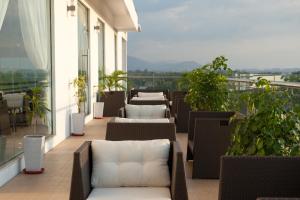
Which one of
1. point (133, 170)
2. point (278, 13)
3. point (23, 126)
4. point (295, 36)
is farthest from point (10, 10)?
point (278, 13)

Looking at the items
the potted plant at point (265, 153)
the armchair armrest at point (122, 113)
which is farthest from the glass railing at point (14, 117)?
the potted plant at point (265, 153)

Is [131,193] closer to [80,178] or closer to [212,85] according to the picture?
[80,178]

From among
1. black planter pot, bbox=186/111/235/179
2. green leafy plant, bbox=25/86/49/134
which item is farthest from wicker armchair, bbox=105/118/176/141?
green leafy plant, bbox=25/86/49/134

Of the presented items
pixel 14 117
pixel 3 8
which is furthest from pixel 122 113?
pixel 3 8

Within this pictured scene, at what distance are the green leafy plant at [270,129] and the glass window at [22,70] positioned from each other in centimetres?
323

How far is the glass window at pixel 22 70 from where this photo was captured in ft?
19.1

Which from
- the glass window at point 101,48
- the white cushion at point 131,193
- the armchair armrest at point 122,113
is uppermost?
the glass window at point 101,48

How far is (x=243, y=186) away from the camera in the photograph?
2.94 meters

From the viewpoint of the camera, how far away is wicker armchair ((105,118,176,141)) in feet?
16.0

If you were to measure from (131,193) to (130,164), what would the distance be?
11.9 inches

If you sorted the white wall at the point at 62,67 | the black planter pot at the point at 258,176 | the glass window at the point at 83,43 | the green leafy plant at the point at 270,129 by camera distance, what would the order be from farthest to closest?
the glass window at the point at 83,43 → the white wall at the point at 62,67 → the green leafy plant at the point at 270,129 → the black planter pot at the point at 258,176

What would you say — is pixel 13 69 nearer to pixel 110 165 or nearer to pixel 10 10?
pixel 10 10

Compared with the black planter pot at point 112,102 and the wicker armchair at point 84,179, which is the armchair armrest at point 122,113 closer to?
the wicker armchair at point 84,179

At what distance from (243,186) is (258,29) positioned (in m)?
27.2
